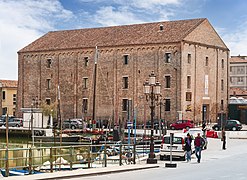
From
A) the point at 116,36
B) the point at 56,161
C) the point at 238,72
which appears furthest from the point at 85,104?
the point at 238,72

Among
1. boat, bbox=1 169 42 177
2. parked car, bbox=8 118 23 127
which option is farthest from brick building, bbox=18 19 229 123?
boat, bbox=1 169 42 177

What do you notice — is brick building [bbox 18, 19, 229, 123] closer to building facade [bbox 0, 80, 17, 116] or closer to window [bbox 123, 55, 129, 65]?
window [bbox 123, 55, 129, 65]

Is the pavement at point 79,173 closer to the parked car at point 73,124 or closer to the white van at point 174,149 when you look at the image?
the white van at point 174,149

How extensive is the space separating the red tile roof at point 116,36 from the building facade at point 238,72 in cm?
4453

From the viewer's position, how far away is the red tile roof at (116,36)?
6862cm

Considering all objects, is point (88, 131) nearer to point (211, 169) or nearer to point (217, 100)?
point (217, 100)

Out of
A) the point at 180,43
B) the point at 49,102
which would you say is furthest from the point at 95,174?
the point at 49,102

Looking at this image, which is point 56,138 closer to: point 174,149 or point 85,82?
point 85,82

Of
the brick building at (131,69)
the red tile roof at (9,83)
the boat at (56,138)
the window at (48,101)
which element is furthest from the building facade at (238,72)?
the boat at (56,138)

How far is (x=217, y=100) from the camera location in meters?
74.2

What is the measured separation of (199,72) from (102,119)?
43.7ft

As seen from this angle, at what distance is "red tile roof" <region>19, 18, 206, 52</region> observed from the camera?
68.6 meters

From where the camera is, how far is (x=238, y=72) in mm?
114625

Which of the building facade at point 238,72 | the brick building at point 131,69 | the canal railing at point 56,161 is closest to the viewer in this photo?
the canal railing at point 56,161
